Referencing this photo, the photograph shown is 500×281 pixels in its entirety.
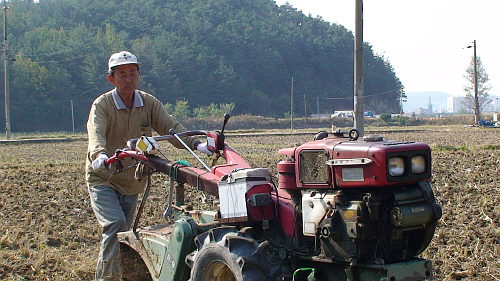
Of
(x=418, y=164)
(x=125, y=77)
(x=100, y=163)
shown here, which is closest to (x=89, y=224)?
(x=125, y=77)

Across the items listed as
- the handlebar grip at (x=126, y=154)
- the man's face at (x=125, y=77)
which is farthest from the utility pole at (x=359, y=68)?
the handlebar grip at (x=126, y=154)

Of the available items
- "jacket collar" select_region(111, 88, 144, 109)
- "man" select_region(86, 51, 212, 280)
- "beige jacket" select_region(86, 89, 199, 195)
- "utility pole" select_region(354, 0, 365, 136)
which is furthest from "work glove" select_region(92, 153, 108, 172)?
"utility pole" select_region(354, 0, 365, 136)

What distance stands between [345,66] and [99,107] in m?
110

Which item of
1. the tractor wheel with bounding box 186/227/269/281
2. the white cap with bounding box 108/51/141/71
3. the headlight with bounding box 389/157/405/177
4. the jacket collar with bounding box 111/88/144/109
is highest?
the white cap with bounding box 108/51/141/71

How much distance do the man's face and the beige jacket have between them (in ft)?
0.39

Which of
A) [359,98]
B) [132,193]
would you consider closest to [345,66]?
[359,98]

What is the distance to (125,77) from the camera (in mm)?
5312

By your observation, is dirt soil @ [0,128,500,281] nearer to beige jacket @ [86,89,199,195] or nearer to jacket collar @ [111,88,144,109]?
beige jacket @ [86,89,199,195]

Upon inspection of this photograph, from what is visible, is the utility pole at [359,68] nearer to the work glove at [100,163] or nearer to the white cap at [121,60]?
the white cap at [121,60]

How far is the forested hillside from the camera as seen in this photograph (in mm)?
71562

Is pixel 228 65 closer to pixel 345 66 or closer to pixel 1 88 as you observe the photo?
pixel 345 66

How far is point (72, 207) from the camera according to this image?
31.3ft

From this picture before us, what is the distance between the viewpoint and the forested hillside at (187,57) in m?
71.6

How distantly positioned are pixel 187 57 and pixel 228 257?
92526mm
